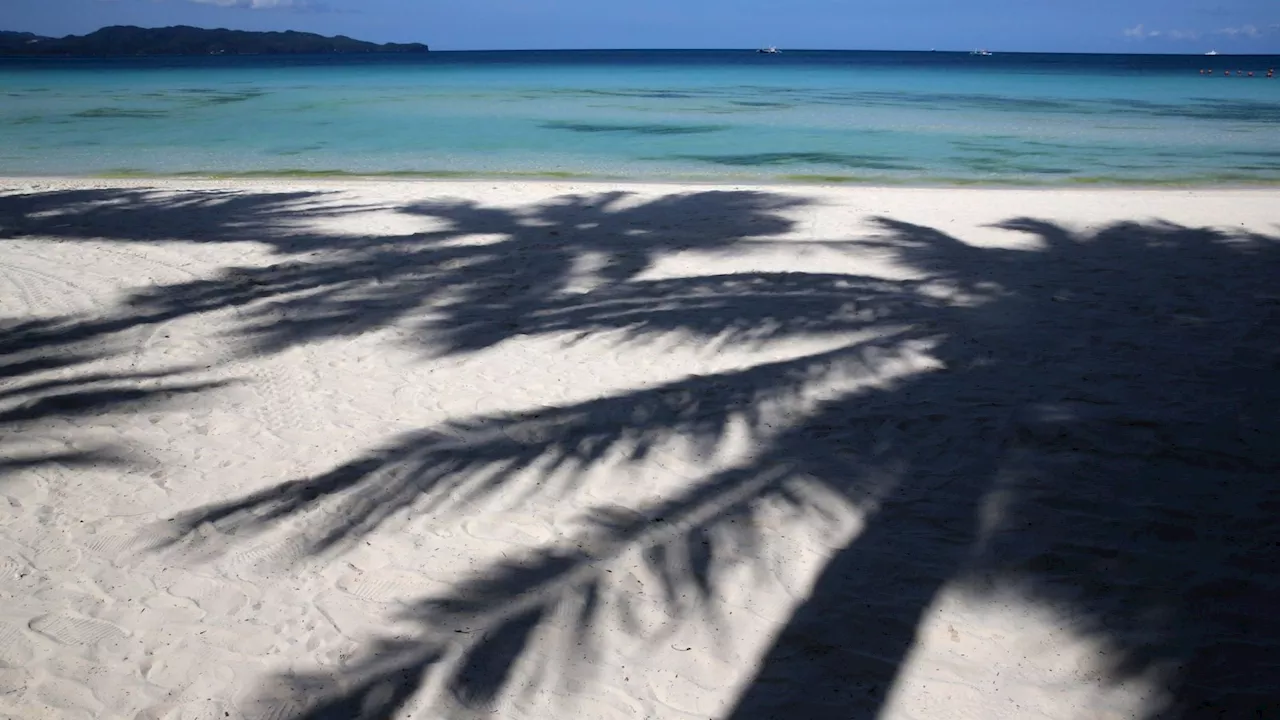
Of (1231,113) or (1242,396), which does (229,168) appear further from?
(1231,113)

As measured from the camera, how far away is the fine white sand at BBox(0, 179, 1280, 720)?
2875 mm

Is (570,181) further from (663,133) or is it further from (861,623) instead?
(861,623)

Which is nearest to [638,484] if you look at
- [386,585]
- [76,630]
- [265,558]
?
[386,585]

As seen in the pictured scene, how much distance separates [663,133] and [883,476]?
18.6 meters

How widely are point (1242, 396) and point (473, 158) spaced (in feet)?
47.7

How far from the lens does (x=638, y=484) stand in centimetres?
407

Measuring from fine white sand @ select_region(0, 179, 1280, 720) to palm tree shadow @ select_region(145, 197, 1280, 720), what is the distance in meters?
0.02

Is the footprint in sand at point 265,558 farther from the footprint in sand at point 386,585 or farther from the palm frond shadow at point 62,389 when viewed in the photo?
the palm frond shadow at point 62,389

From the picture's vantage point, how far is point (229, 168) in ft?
53.3

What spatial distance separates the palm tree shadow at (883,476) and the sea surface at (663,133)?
8.57 metres

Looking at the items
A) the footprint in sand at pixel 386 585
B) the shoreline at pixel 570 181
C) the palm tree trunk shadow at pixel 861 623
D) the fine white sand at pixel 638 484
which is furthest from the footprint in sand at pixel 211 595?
the shoreline at pixel 570 181

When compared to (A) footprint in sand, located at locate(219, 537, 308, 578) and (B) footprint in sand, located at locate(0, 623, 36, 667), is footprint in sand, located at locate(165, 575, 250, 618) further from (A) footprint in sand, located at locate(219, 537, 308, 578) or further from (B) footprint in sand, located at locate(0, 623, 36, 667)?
(B) footprint in sand, located at locate(0, 623, 36, 667)

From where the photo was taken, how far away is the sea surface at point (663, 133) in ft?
52.1

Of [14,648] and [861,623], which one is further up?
A: [14,648]
